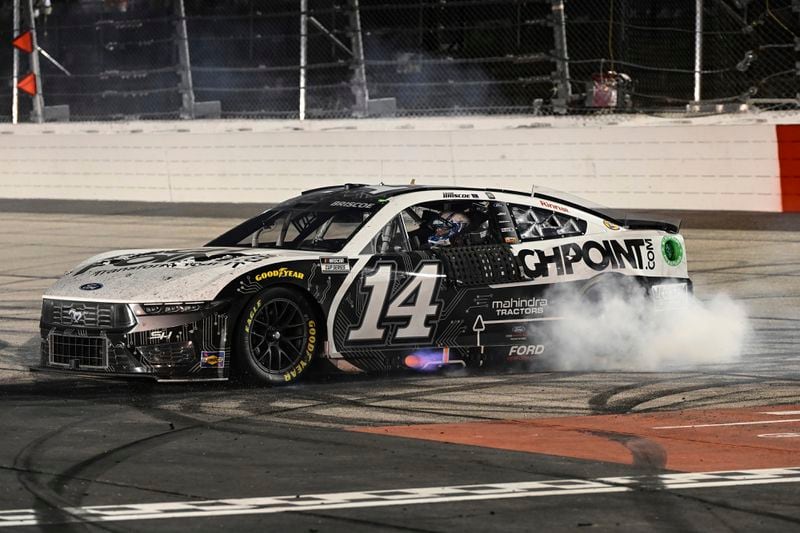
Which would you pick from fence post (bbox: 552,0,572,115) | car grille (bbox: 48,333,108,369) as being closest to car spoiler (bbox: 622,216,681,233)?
car grille (bbox: 48,333,108,369)

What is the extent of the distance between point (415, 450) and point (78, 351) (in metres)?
2.63

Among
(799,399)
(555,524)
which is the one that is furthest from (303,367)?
(555,524)

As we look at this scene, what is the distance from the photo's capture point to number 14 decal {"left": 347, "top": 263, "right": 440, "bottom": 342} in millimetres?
9016

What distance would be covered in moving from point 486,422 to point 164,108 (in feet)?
55.5

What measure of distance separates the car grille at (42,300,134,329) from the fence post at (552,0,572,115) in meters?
12.1

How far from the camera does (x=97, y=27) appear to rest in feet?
80.9

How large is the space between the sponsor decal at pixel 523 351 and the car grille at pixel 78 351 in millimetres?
2639

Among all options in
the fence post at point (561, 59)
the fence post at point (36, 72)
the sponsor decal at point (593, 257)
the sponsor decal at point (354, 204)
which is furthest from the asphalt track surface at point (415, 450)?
→ the fence post at point (36, 72)

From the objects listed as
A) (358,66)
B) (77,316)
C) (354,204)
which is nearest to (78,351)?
(77,316)

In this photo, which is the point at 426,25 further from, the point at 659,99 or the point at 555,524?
the point at 555,524

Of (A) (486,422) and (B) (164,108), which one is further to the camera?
(B) (164,108)

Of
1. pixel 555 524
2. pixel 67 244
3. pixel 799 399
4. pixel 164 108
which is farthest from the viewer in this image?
pixel 164 108

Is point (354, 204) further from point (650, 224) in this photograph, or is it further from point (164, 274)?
point (650, 224)

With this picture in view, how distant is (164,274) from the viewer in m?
8.64
